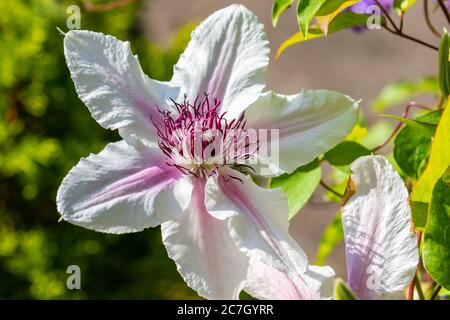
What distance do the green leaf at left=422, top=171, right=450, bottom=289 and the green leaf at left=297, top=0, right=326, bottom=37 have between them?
18 cm

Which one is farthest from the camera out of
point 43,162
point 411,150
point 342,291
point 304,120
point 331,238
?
point 43,162

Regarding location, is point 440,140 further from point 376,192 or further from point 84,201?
point 84,201

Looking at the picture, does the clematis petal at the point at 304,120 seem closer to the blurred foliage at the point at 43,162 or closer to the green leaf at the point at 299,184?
the green leaf at the point at 299,184

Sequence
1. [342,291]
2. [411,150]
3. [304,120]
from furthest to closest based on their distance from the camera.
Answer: [411,150], [304,120], [342,291]

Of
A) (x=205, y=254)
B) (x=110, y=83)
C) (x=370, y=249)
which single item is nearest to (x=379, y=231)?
(x=370, y=249)

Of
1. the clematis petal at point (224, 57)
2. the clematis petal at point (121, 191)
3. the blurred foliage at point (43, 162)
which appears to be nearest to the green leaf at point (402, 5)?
the clematis petal at point (224, 57)

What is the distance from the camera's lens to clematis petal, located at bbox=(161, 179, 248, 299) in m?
0.56

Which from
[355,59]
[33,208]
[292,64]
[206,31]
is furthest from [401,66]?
[206,31]

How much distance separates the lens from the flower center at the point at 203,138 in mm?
604

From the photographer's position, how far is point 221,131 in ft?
2.00

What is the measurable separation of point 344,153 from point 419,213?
0.18 meters

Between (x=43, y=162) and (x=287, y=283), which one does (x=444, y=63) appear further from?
(x=43, y=162)

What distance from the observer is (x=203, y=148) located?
2.01 feet

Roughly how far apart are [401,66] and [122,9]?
117 cm
